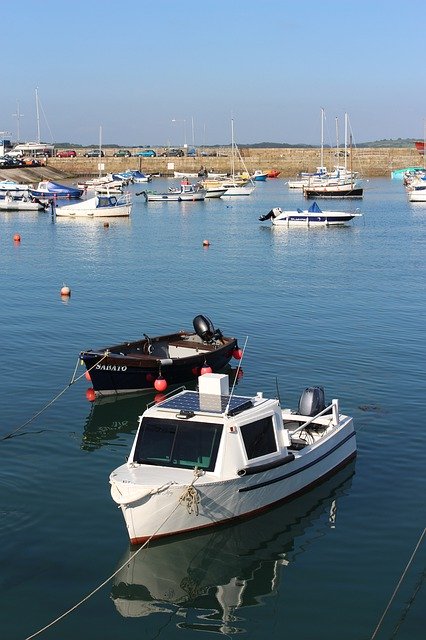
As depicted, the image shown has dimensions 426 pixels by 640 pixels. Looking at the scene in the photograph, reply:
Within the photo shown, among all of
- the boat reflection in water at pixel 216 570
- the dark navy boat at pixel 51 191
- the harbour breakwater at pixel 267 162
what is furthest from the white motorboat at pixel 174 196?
the boat reflection in water at pixel 216 570

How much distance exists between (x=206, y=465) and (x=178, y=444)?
0.74 metres

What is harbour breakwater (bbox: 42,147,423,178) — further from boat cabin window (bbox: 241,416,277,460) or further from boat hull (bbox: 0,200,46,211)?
boat cabin window (bbox: 241,416,277,460)

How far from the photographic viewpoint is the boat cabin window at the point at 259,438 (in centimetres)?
1850

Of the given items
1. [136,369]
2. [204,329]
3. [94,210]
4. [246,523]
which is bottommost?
[246,523]

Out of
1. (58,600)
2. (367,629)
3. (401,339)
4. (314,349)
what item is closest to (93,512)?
(58,600)

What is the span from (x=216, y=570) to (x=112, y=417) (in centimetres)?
1031

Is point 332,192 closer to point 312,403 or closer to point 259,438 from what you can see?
point 312,403

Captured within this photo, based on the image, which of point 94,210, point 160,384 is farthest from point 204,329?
point 94,210

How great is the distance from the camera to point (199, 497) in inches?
681

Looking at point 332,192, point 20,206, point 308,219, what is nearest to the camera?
point 308,219

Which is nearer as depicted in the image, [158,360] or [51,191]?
[158,360]

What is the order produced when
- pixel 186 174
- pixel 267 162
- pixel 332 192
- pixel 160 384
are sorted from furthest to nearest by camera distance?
pixel 267 162 → pixel 186 174 → pixel 332 192 → pixel 160 384

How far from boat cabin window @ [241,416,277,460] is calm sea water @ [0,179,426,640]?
61.5 inches

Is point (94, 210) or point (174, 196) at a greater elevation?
point (174, 196)
